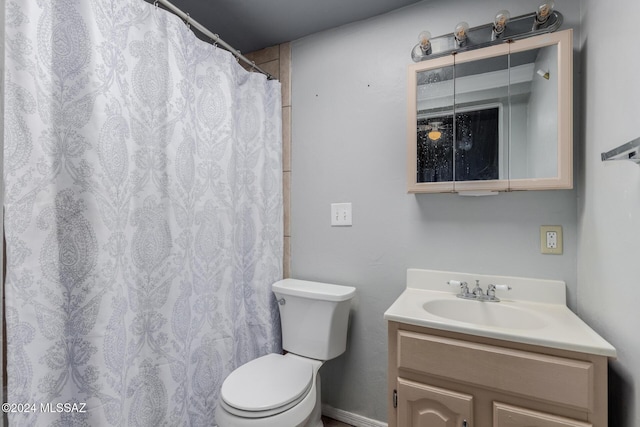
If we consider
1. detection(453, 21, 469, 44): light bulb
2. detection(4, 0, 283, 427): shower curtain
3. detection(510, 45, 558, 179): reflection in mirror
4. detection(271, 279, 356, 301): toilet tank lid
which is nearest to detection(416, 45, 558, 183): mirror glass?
detection(510, 45, 558, 179): reflection in mirror

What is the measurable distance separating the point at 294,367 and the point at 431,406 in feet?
2.30

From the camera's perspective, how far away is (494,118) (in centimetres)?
136

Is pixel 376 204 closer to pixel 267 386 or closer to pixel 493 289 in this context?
pixel 493 289

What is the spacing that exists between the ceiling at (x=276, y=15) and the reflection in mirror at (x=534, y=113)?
70cm

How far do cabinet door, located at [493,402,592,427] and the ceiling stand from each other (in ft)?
6.09

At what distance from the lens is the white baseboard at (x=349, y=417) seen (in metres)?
1.69

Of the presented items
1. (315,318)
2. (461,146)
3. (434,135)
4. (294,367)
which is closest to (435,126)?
(434,135)

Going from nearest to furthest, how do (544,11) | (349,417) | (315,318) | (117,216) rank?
Answer: (117,216)
(544,11)
(315,318)
(349,417)

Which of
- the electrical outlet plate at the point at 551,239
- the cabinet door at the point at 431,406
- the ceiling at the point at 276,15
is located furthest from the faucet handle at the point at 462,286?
the ceiling at the point at 276,15

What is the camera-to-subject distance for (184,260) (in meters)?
1.35

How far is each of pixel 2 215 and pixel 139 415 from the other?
869mm

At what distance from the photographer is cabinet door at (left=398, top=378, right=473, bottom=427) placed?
3.42 ft

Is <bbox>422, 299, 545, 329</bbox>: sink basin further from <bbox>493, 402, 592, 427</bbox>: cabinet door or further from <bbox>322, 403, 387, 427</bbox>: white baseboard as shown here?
<bbox>322, 403, 387, 427</bbox>: white baseboard

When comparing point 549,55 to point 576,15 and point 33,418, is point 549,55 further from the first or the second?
point 33,418
